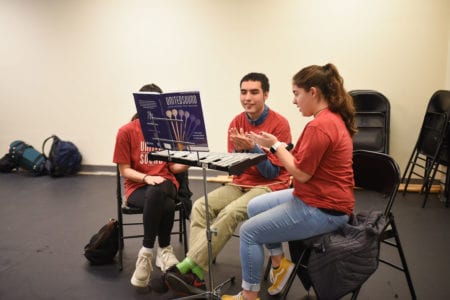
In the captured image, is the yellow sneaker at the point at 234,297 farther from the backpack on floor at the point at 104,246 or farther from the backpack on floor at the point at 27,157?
the backpack on floor at the point at 27,157

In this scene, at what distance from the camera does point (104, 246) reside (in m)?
2.65

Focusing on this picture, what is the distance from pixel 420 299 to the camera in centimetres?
215

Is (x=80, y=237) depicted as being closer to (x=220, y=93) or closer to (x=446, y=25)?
(x=220, y=93)

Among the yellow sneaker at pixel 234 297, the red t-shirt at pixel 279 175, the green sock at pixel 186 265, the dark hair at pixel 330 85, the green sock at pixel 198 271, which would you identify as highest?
the dark hair at pixel 330 85

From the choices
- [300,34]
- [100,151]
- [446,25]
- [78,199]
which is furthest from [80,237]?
[446,25]

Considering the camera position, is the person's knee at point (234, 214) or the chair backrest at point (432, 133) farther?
the chair backrest at point (432, 133)

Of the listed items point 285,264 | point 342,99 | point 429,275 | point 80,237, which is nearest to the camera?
point 342,99

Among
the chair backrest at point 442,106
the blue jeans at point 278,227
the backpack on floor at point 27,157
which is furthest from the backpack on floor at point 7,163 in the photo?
the chair backrest at point 442,106

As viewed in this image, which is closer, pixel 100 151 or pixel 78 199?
pixel 78 199

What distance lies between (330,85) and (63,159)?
3.98 metres

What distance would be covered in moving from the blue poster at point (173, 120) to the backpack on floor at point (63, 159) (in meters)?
3.32

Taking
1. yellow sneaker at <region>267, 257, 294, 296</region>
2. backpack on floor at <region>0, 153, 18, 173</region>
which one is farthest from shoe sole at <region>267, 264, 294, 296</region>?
backpack on floor at <region>0, 153, 18, 173</region>

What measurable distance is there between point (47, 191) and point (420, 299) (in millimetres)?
3696

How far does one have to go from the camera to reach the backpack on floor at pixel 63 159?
4.91 meters
